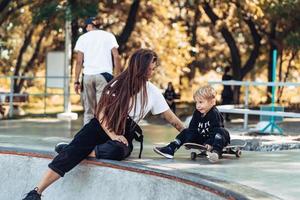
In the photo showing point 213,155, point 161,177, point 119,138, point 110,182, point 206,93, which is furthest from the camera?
point 206,93

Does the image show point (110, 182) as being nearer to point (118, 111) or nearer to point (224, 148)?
point (118, 111)

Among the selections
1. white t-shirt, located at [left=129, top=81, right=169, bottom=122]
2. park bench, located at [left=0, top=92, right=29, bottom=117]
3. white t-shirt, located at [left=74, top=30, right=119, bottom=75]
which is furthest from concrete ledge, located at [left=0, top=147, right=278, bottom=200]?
park bench, located at [left=0, top=92, right=29, bottom=117]

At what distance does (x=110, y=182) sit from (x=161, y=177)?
0.68 metres

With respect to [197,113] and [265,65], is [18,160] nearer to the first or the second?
[197,113]

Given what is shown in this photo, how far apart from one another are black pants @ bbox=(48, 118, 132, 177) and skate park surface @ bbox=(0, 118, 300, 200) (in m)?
0.13

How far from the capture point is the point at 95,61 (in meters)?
9.49

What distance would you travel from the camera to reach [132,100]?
7.09 m

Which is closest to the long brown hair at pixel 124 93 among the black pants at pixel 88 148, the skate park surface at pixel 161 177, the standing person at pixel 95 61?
the black pants at pixel 88 148

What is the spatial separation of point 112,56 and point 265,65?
A: 26.1 metres

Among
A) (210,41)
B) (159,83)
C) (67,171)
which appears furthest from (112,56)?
(210,41)

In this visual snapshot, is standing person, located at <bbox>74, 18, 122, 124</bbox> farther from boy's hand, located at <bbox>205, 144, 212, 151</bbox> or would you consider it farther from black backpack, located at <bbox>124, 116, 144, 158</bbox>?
boy's hand, located at <bbox>205, 144, 212, 151</bbox>

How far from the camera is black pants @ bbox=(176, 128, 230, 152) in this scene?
7.50 m

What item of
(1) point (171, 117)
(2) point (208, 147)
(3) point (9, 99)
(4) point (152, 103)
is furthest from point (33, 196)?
(3) point (9, 99)

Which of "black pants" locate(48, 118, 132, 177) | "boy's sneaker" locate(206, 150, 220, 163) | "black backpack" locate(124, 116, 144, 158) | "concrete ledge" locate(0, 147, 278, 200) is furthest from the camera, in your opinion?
"boy's sneaker" locate(206, 150, 220, 163)
